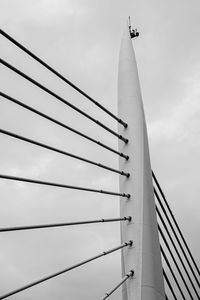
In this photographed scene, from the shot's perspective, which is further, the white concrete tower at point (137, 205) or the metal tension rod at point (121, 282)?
the white concrete tower at point (137, 205)

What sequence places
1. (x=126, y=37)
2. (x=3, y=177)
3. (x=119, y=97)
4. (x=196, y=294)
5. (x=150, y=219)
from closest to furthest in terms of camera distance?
(x=3, y=177) → (x=150, y=219) → (x=119, y=97) → (x=126, y=37) → (x=196, y=294)

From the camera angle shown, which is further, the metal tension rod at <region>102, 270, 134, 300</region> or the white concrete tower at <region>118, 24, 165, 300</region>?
the white concrete tower at <region>118, 24, 165, 300</region>

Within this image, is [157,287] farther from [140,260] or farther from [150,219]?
[150,219]

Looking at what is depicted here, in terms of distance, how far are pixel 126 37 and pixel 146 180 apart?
2.73m

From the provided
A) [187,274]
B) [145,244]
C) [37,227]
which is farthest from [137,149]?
[187,274]

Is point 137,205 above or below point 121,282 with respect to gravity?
above

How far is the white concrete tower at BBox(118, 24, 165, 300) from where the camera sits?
3521 millimetres

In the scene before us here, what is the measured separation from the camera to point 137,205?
3.88 m

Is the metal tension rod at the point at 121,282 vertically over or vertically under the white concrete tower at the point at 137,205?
under

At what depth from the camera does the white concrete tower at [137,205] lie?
11.6ft

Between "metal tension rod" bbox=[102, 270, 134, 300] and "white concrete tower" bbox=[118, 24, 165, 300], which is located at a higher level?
"white concrete tower" bbox=[118, 24, 165, 300]

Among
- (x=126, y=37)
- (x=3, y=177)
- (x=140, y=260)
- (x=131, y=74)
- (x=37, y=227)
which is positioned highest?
(x=126, y=37)

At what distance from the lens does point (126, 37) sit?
5746 mm

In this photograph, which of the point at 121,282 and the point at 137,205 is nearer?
the point at 121,282
